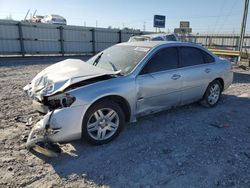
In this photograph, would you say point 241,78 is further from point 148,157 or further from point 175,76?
point 148,157

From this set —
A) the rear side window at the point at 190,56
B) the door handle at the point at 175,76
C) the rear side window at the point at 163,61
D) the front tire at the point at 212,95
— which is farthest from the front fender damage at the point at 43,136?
the front tire at the point at 212,95

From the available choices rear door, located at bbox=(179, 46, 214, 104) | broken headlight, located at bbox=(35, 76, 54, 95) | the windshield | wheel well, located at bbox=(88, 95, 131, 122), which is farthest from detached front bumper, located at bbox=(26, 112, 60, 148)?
rear door, located at bbox=(179, 46, 214, 104)

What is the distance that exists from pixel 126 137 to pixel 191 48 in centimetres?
253

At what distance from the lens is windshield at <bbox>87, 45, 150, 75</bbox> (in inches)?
169

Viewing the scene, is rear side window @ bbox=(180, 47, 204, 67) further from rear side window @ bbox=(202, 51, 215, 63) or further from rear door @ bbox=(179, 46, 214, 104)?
rear side window @ bbox=(202, 51, 215, 63)

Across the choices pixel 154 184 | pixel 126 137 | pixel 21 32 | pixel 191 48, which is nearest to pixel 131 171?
pixel 154 184

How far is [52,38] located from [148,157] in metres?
15.3

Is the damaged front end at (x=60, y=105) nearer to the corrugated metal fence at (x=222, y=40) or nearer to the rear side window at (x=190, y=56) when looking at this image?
the rear side window at (x=190, y=56)

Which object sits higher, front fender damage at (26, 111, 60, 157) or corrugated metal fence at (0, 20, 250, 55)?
corrugated metal fence at (0, 20, 250, 55)

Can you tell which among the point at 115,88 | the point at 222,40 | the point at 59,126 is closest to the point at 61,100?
the point at 59,126

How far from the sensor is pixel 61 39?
17203mm

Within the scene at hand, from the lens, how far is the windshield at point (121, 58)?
14.1 ft

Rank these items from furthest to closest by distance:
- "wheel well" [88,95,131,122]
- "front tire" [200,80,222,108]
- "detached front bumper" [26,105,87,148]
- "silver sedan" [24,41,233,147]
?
"front tire" [200,80,222,108] → "wheel well" [88,95,131,122] → "silver sedan" [24,41,233,147] → "detached front bumper" [26,105,87,148]

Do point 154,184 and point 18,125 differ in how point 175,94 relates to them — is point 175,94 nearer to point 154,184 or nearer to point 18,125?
point 154,184
